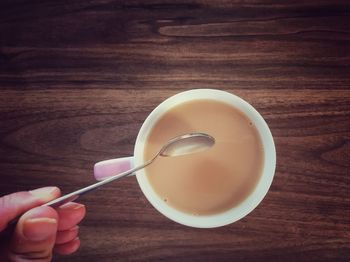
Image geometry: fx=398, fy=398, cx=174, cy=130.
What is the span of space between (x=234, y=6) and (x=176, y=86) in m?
0.26

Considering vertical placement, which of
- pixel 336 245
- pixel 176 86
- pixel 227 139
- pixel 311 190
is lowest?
pixel 336 245

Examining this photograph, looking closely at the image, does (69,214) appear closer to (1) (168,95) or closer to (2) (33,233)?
(2) (33,233)

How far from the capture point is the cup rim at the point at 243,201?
35.4 inches

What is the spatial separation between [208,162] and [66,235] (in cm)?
37

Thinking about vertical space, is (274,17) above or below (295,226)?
above

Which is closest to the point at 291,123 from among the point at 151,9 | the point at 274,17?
the point at 274,17

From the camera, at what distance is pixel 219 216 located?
36.9 inches

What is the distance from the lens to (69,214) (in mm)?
905

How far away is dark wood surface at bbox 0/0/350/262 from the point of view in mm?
967

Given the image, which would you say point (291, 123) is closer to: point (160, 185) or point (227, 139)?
point (227, 139)

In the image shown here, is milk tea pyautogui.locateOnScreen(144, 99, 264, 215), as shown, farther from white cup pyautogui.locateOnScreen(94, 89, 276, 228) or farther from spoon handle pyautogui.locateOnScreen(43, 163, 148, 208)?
spoon handle pyautogui.locateOnScreen(43, 163, 148, 208)

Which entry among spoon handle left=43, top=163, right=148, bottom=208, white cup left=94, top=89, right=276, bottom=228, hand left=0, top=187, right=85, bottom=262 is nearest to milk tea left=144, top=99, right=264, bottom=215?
white cup left=94, top=89, right=276, bottom=228

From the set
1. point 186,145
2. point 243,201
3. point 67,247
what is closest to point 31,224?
point 67,247

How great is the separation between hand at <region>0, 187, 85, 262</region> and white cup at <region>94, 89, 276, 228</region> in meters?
0.17
